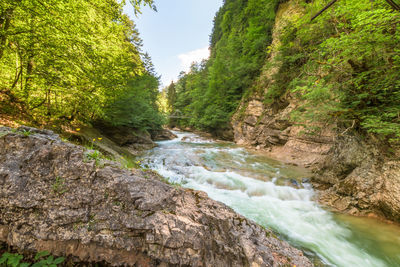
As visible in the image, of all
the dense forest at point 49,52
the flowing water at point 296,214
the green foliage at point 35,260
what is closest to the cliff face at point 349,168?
the flowing water at point 296,214

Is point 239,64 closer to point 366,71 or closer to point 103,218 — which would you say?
point 366,71

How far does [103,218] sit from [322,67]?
707 centimetres

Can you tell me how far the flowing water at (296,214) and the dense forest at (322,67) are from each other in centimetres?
244

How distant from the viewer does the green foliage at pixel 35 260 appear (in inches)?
51.7

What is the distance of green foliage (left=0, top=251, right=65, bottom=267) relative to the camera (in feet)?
4.31

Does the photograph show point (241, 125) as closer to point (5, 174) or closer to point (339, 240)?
point (339, 240)

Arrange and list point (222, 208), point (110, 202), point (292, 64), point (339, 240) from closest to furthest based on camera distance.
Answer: point (110, 202) < point (222, 208) < point (339, 240) < point (292, 64)

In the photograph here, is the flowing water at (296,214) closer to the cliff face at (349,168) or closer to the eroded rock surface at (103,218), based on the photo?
the cliff face at (349,168)

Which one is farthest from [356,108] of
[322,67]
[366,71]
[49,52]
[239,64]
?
[239,64]

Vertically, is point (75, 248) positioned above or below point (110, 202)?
below

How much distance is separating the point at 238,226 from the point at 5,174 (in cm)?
284

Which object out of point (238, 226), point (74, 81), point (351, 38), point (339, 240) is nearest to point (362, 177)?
point (339, 240)

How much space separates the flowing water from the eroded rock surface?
1.96m

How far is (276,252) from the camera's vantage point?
2.01m
